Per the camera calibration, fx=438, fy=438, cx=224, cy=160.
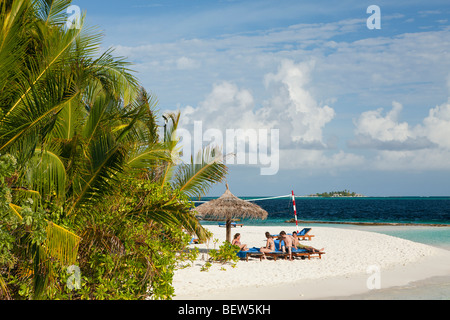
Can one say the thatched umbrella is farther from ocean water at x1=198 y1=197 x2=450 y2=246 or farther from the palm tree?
ocean water at x1=198 y1=197 x2=450 y2=246

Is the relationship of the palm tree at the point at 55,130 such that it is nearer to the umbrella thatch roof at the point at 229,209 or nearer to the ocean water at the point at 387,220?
the umbrella thatch roof at the point at 229,209

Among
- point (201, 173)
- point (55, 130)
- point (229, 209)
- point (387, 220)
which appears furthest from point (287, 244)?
point (387, 220)

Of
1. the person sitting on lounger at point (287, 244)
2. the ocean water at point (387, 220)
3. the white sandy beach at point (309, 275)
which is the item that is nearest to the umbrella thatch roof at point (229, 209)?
the person sitting on lounger at point (287, 244)

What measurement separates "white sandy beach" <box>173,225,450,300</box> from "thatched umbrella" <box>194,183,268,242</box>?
1.65 meters

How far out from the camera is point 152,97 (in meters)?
8.70

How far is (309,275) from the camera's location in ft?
36.3

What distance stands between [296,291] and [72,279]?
5.19 metres

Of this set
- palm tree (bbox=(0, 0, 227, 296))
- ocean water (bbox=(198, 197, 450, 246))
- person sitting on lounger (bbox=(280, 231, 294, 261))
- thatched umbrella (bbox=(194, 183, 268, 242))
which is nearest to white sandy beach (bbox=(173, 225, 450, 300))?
person sitting on lounger (bbox=(280, 231, 294, 261))

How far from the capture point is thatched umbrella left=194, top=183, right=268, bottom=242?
560 inches

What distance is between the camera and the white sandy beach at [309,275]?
356 inches

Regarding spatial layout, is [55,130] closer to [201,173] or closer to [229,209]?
[201,173]

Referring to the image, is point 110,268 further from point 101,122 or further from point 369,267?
point 369,267

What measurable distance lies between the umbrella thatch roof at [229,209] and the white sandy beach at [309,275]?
5.41 ft
